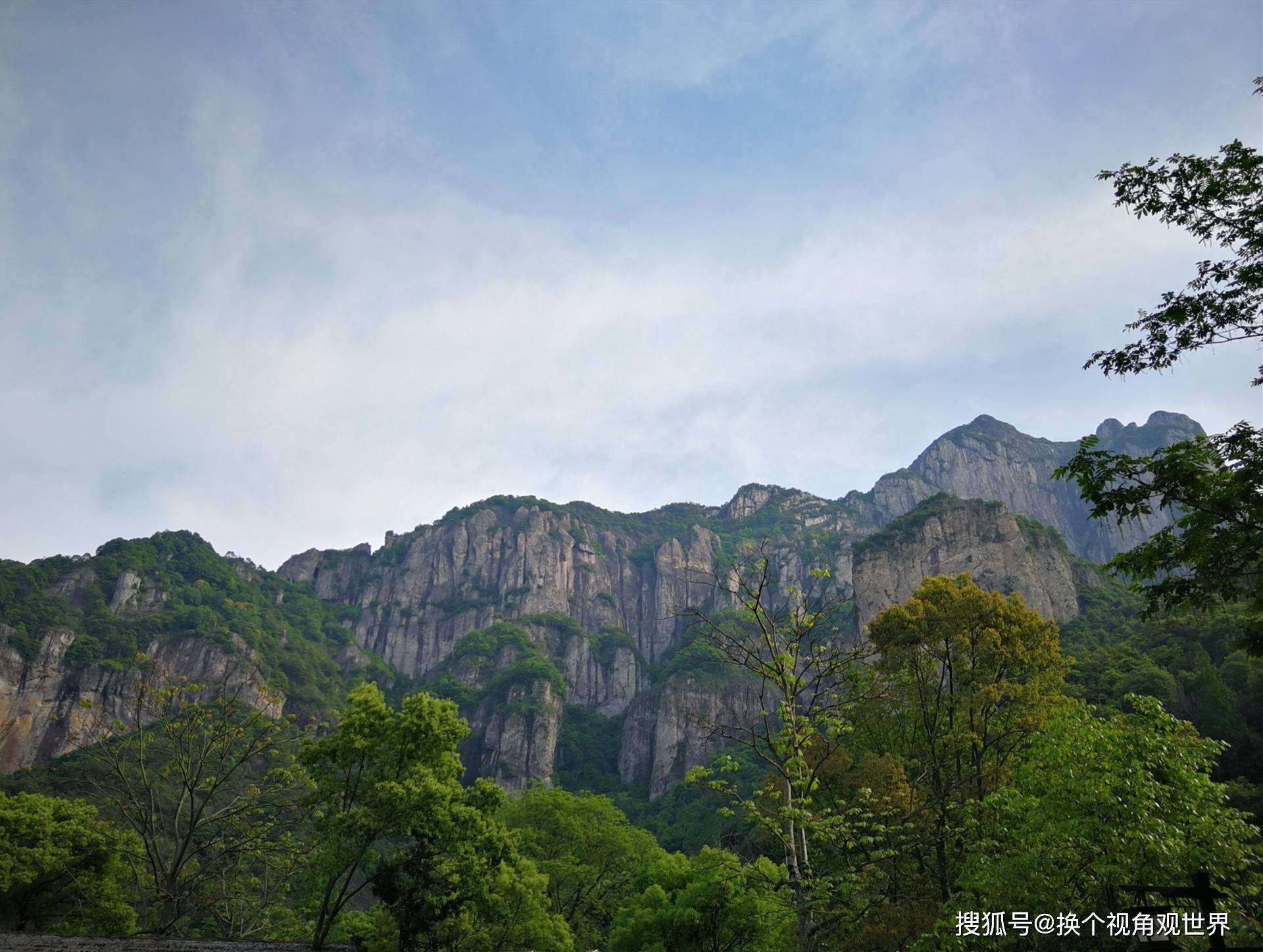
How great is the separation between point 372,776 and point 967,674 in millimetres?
17613

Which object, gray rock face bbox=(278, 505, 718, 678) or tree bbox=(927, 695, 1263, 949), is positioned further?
gray rock face bbox=(278, 505, 718, 678)

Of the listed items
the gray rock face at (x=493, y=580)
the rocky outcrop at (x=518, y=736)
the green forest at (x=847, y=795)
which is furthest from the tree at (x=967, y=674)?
the gray rock face at (x=493, y=580)

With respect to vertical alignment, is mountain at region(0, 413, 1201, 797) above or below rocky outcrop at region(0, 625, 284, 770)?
above

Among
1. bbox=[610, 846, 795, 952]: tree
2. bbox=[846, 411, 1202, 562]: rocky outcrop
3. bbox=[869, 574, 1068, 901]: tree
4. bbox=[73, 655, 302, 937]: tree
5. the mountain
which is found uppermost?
bbox=[846, 411, 1202, 562]: rocky outcrop

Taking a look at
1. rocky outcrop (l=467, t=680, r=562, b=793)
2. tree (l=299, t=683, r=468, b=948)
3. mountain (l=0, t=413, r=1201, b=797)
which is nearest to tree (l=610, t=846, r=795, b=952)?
tree (l=299, t=683, r=468, b=948)

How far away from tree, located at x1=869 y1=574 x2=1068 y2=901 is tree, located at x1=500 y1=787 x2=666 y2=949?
593 inches

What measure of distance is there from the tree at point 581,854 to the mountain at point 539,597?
48.8 ft

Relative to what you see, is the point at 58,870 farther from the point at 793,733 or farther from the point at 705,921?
the point at 793,733

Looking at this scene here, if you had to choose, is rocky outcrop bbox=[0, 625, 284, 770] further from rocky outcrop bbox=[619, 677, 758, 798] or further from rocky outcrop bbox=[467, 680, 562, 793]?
rocky outcrop bbox=[619, 677, 758, 798]

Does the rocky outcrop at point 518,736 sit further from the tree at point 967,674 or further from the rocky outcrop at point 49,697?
the tree at point 967,674

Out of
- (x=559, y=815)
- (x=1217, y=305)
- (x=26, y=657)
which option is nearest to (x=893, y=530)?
(x=559, y=815)

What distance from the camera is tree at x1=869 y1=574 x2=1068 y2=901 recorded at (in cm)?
2080

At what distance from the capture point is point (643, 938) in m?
24.0

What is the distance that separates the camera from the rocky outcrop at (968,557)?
71500mm
